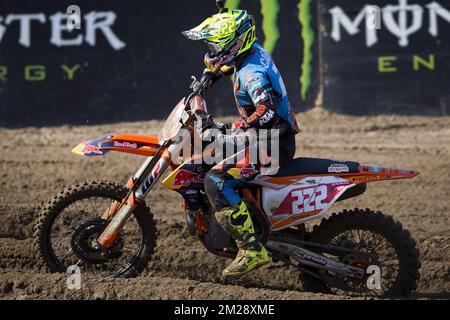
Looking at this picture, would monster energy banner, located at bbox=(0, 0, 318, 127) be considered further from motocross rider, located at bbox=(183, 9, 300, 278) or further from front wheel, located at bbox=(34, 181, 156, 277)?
motocross rider, located at bbox=(183, 9, 300, 278)

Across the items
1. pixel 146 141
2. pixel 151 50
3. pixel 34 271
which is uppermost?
pixel 151 50

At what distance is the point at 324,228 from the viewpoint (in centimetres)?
538

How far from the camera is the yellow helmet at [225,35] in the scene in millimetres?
5133

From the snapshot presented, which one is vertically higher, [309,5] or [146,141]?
[309,5]

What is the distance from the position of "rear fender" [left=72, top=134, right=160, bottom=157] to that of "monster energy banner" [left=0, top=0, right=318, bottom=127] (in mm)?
5062

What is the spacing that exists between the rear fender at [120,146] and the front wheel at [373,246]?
4.14ft

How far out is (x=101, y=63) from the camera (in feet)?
34.6

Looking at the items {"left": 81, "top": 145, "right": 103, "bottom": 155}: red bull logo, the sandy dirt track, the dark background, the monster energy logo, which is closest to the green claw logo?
the dark background

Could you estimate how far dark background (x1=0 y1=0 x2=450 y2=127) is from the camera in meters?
10.2

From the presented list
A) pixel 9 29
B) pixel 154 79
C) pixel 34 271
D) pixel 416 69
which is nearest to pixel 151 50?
pixel 154 79
